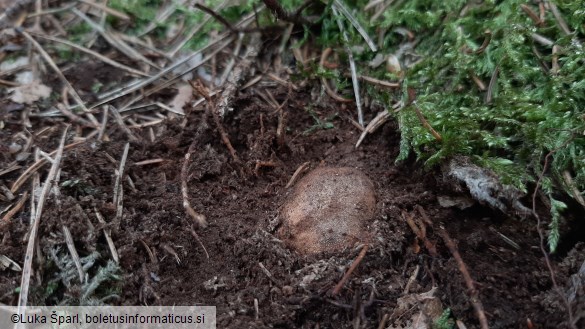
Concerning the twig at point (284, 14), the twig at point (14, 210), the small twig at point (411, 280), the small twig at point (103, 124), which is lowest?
the small twig at point (411, 280)

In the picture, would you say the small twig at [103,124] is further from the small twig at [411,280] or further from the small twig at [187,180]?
the small twig at [411,280]

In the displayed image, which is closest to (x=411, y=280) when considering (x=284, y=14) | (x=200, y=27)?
(x=284, y=14)

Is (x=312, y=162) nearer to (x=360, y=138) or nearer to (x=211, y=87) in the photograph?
(x=360, y=138)

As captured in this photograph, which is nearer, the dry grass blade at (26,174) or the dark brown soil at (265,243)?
the dark brown soil at (265,243)

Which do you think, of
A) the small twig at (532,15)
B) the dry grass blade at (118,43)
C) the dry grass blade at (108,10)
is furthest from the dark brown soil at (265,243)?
the dry grass blade at (108,10)

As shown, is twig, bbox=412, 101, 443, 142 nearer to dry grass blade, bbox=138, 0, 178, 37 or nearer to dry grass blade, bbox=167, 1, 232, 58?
dry grass blade, bbox=167, 1, 232, 58

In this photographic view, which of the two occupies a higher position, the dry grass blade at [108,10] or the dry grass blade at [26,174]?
the dry grass blade at [108,10]

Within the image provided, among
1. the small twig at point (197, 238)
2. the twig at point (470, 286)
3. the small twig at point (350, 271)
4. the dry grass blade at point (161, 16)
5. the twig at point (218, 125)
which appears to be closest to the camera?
the twig at point (470, 286)

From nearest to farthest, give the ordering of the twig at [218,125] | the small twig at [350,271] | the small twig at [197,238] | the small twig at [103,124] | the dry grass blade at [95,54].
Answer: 1. the small twig at [350,271]
2. the small twig at [197,238]
3. the twig at [218,125]
4. the small twig at [103,124]
5. the dry grass blade at [95,54]
